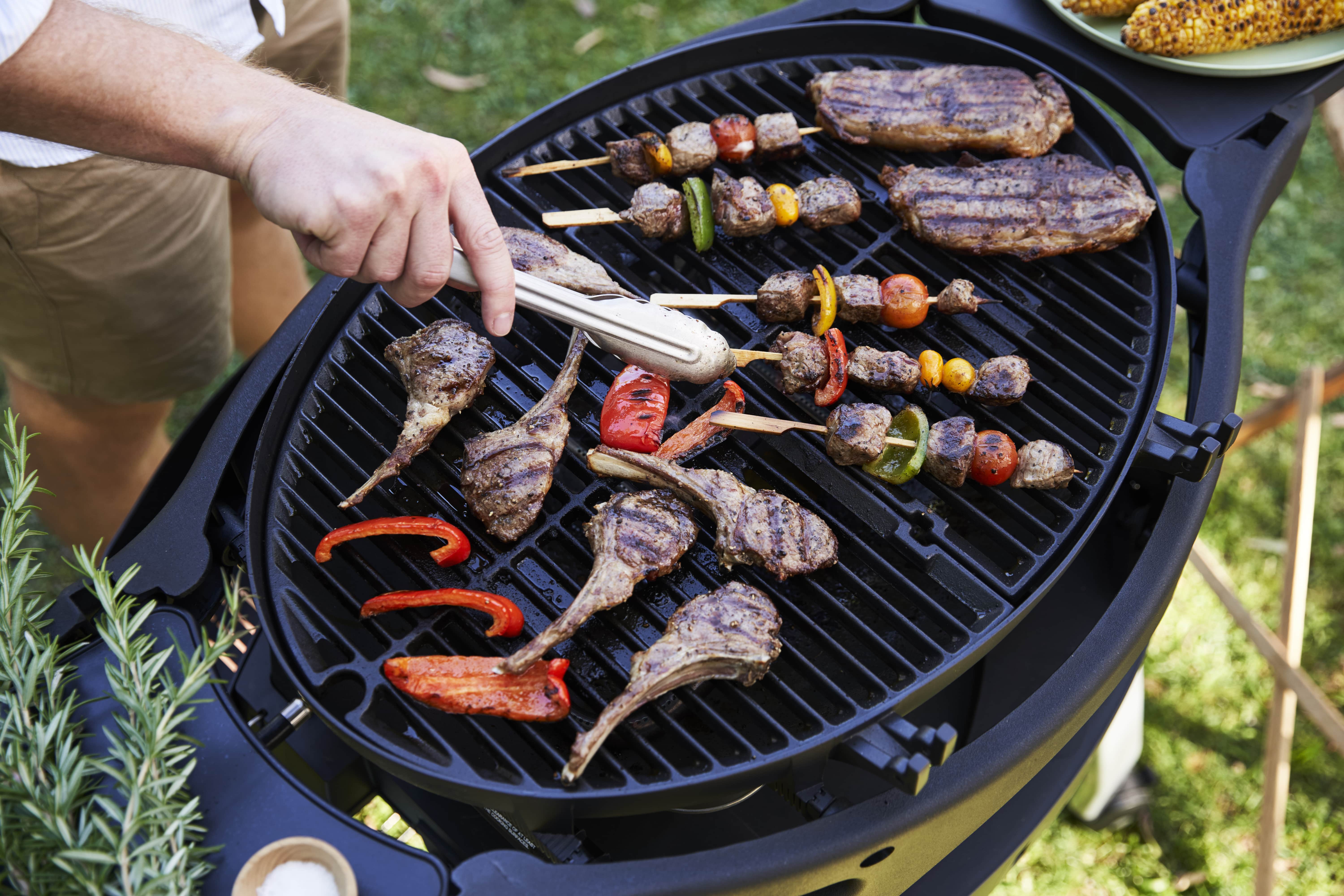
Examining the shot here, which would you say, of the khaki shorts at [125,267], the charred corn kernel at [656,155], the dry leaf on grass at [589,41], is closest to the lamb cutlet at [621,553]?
Answer: the charred corn kernel at [656,155]

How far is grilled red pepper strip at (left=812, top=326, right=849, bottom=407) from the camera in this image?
8.66 ft

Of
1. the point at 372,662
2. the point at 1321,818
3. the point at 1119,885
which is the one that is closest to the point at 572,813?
the point at 372,662

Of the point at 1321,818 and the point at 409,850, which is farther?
the point at 1321,818

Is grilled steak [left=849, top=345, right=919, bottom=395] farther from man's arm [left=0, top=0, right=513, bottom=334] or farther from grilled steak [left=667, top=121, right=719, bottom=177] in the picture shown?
man's arm [left=0, top=0, right=513, bottom=334]

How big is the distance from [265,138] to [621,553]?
1.20m

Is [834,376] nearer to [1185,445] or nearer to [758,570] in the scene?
[758,570]

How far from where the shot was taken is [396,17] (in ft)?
22.1

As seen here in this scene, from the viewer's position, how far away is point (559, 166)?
2.98m

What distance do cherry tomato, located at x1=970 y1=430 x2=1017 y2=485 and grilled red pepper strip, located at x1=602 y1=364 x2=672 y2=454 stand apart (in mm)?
797

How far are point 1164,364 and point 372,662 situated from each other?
2.13 metres

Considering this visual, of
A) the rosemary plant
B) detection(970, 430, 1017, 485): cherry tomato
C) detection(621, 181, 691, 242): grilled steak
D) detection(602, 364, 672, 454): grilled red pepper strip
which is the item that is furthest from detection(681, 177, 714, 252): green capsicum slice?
the rosemary plant

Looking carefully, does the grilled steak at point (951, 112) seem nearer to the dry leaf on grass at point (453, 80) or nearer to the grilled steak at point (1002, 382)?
the grilled steak at point (1002, 382)

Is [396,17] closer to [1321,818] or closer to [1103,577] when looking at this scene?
[1103,577]

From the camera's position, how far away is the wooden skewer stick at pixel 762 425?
2.50 metres
